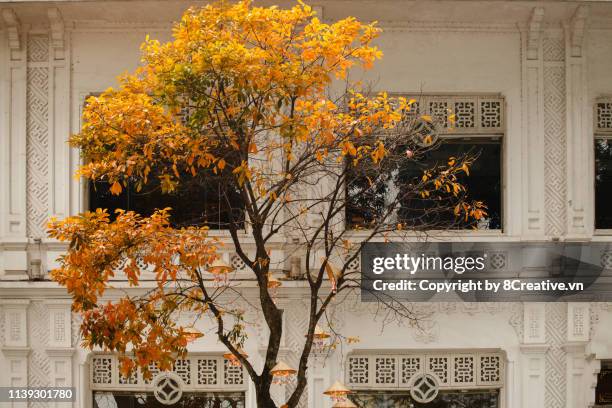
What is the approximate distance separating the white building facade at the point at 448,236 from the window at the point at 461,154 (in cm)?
4

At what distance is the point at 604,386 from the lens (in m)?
10.4

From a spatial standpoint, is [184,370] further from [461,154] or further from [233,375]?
[461,154]

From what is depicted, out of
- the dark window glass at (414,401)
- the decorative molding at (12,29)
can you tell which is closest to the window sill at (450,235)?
the dark window glass at (414,401)

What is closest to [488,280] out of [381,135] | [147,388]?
[381,135]

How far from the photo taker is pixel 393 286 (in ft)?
33.4

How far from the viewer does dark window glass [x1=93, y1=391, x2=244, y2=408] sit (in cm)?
1027

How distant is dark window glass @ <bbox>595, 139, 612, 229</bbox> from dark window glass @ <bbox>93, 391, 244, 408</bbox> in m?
4.81

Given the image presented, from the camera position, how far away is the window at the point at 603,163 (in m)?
10.5

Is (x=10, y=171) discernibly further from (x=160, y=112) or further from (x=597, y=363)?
(x=597, y=363)

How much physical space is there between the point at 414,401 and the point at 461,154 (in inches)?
118

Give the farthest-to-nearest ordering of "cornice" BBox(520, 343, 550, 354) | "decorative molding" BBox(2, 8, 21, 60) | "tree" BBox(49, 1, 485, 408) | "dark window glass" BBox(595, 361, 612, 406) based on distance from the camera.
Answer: "dark window glass" BBox(595, 361, 612, 406), "cornice" BBox(520, 343, 550, 354), "decorative molding" BBox(2, 8, 21, 60), "tree" BBox(49, 1, 485, 408)

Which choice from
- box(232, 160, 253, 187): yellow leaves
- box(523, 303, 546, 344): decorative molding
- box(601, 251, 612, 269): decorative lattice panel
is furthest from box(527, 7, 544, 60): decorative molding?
box(232, 160, 253, 187): yellow leaves

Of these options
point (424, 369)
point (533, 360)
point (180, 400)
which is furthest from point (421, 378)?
point (180, 400)

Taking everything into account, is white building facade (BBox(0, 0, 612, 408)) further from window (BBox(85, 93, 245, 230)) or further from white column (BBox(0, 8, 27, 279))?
window (BBox(85, 93, 245, 230))
